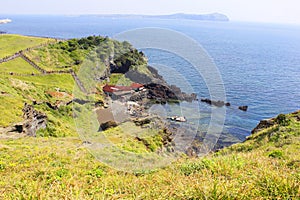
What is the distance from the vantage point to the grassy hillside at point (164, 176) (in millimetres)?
4746

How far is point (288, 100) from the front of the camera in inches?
2053

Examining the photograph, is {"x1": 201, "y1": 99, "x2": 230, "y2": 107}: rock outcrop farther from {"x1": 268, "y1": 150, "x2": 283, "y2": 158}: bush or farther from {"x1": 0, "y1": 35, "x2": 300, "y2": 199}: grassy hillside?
{"x1": 268, "y1": 150, "x2": 283, "y2": 158}: bush

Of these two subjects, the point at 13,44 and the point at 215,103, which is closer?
the point at 215,103

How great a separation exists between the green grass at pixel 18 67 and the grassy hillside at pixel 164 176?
100ft

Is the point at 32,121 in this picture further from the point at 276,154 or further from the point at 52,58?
the point at 52,58

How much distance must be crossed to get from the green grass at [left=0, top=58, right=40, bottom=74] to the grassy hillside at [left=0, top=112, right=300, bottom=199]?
100ft

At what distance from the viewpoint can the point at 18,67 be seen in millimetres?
45281

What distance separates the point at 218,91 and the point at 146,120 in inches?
1178

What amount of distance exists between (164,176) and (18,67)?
45321 mm

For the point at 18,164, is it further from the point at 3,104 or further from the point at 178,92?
the point at 178,92

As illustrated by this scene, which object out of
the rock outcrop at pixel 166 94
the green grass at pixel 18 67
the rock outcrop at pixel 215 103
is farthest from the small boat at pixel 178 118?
the green grass at pixel 18 67

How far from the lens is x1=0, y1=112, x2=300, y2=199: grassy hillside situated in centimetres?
475

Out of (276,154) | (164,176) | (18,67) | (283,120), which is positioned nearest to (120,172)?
(164,176)

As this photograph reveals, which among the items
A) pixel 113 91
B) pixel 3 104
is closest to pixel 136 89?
pixel 113 91
